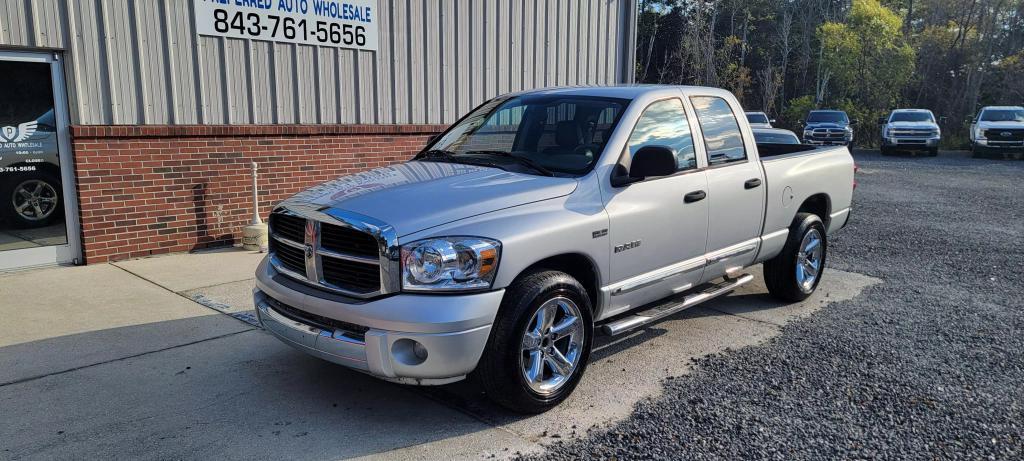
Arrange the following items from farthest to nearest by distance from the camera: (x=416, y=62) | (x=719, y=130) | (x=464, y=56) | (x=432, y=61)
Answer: (x=464, y=56) < (x=432, y=61) < (x=416, y=62) < (x=719, y=130)

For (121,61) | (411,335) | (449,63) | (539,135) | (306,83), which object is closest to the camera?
(411,335)

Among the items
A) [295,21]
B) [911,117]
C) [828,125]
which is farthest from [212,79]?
[911,117]

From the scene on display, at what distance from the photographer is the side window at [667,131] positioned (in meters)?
4.74

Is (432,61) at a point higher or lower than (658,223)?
higher

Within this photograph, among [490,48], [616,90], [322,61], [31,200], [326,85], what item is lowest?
[31,200]

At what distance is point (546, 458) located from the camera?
3.52 m

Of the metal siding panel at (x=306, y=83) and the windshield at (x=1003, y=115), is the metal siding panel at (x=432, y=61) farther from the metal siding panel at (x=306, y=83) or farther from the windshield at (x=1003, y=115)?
the windshield at (x=1003, y=115)

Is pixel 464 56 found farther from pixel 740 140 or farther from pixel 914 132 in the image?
pixel 914 132

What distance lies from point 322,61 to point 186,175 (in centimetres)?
218

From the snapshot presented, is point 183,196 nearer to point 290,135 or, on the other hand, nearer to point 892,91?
point 290,135

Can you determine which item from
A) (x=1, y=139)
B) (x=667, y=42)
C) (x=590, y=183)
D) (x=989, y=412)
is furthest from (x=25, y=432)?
(x=667, y=42)

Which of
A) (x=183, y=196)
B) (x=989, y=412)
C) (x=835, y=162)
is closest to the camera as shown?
(x=989, y=412)

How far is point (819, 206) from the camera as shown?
678 centimetres

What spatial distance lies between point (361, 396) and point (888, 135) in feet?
91.1
